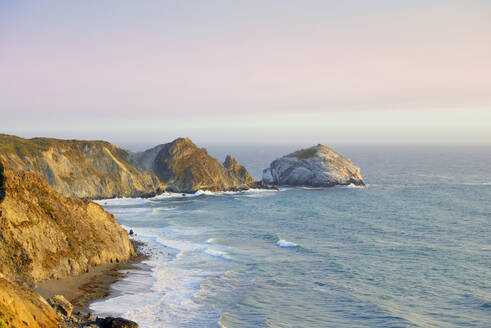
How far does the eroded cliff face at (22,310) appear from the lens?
2002 cm

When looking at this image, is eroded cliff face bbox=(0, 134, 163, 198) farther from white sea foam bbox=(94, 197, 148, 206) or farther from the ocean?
the ocean

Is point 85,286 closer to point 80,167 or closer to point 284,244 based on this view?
point 284,244

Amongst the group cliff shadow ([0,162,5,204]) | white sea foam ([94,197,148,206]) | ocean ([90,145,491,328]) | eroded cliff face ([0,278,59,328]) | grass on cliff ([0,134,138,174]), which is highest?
grass on cliff ([0,134,138,174])

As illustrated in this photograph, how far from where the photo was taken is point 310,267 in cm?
4159

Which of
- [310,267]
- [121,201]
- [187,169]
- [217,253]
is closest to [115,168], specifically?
[121,201]

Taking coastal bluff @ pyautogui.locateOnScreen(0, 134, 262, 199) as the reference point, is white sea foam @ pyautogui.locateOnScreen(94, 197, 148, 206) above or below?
below

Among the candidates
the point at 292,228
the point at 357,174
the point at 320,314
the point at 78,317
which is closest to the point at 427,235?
the point at 292,228

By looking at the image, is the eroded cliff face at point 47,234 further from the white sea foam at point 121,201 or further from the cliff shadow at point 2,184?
the white sea foam at point 121,201

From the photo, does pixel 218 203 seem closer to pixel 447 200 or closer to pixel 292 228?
pixel 292 228

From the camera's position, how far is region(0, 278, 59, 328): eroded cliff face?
20.0 metres

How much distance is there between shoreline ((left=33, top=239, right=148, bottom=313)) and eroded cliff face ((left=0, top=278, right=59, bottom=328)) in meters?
4.84

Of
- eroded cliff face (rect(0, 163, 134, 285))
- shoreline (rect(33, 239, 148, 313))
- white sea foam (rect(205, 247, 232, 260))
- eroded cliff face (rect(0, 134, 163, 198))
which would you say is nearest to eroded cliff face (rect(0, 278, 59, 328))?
shoreline (rect(33, 239, 148, 313))

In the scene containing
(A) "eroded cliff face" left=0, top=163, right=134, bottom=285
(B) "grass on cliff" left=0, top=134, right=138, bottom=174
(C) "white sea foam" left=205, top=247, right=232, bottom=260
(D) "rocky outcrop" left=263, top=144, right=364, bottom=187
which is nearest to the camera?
(A) "eroded cliff face" left=0, top=163, right=134, bottom=285

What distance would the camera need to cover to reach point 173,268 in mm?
41938
